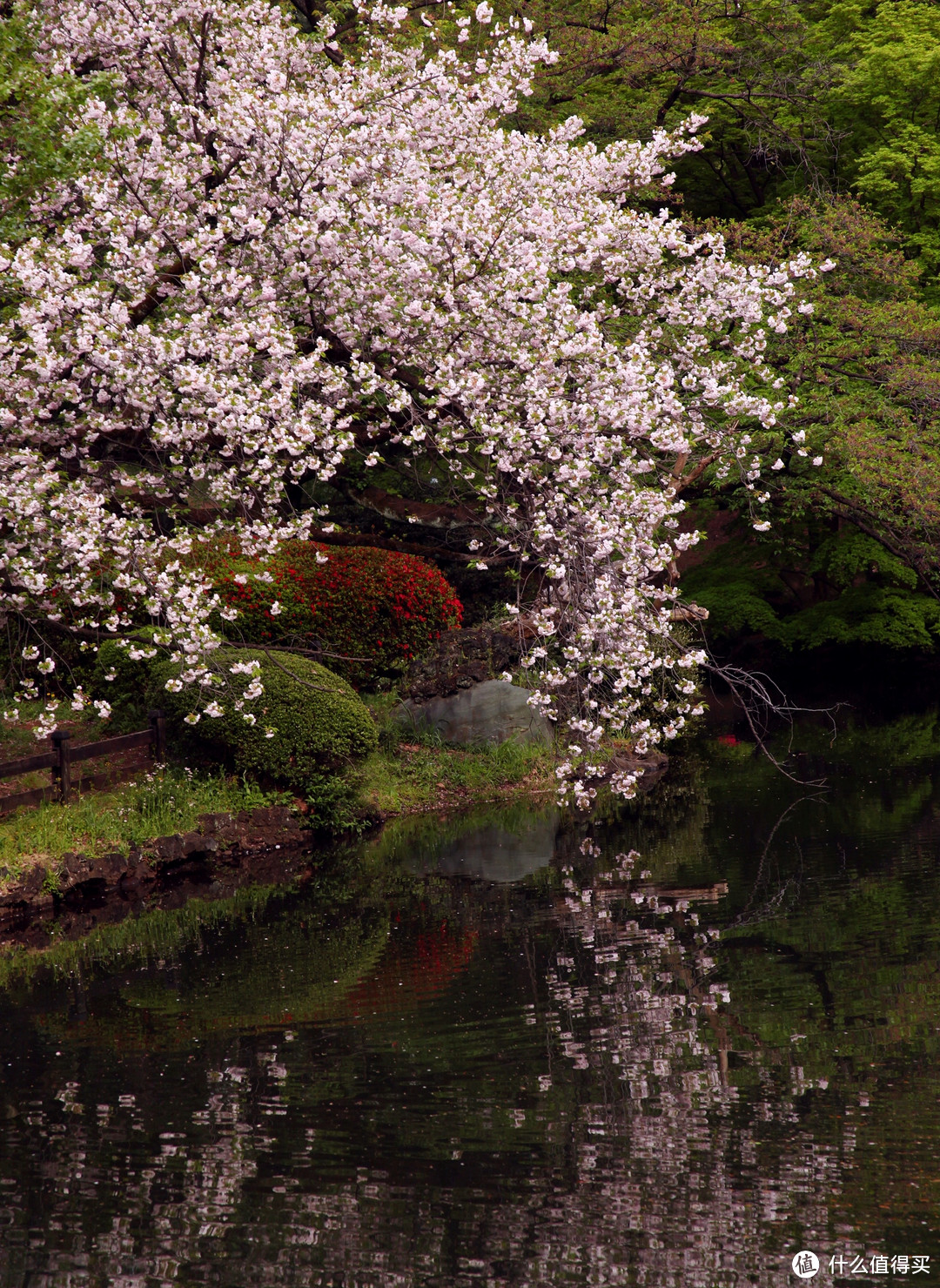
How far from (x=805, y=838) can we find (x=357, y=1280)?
801cm

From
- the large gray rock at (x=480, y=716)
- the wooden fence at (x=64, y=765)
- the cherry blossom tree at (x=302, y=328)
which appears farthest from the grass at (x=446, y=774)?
the cherry blossom tree at (x=302, y=328)

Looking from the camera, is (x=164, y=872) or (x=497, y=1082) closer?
(x=497, y=1082)

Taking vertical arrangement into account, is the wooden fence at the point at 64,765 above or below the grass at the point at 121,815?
above

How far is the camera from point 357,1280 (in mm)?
4922

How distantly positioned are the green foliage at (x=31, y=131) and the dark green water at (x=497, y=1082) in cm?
637

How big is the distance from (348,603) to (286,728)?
8.49 feet

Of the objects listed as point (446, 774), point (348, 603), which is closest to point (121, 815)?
point (348, 603)

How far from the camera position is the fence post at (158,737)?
47.6 ft

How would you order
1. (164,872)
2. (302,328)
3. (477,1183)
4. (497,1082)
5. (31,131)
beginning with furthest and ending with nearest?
(164,872) → (302,328) → (31,131) → (497,1082) → (477,1183)

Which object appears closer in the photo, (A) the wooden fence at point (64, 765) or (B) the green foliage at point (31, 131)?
(B) the green foliage at point (31, 131)

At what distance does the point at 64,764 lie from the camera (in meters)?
13.3

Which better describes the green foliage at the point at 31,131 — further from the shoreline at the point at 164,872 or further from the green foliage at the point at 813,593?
the green foliage at the point at 813,593

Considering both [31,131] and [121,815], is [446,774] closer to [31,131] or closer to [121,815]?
[121,815]

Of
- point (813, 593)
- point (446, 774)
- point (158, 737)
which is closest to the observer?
point (158, 737)
